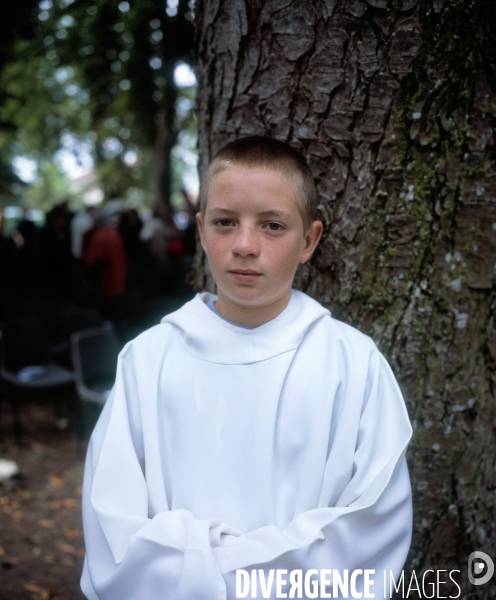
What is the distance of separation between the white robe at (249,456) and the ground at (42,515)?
7.14ft

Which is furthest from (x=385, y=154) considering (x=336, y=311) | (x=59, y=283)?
(x=59, y=283)

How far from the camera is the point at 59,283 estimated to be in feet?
30.3

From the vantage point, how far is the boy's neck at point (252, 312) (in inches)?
61.7

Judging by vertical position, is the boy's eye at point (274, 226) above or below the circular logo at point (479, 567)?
above

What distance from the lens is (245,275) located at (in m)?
1.46

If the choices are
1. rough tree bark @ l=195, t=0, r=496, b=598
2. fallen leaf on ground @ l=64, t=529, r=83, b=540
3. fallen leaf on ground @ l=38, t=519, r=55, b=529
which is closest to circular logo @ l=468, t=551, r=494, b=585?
rough tree bark @ l=195, t=0, r=496, b=598

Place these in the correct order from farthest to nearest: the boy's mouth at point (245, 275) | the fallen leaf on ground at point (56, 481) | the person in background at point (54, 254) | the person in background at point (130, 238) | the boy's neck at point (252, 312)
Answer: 1. the person in background at point (130, 238)
2. the person in background at point (54, 254)
3. the fallen leaf on ground at point (56, 481)
4. the boy's neck at point (252, 312)
5. the boy's mouth at point (245, 275)

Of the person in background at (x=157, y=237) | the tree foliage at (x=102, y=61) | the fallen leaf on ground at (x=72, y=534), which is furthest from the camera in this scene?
the person in background at (x=157, y=237)

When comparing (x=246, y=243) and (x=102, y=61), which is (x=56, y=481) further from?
(x=102, y=61)

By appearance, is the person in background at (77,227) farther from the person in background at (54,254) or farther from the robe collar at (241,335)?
the robe collar at (241,335)

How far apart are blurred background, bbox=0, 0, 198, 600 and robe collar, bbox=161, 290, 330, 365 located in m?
0.97

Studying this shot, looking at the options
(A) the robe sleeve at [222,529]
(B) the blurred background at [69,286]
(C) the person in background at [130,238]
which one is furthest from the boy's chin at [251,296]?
(C) the person in background at [130,238]

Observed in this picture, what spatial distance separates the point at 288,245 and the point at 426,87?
0.74 m

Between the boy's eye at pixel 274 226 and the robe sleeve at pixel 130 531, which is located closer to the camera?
the robe sleeve at pixel 130 531
